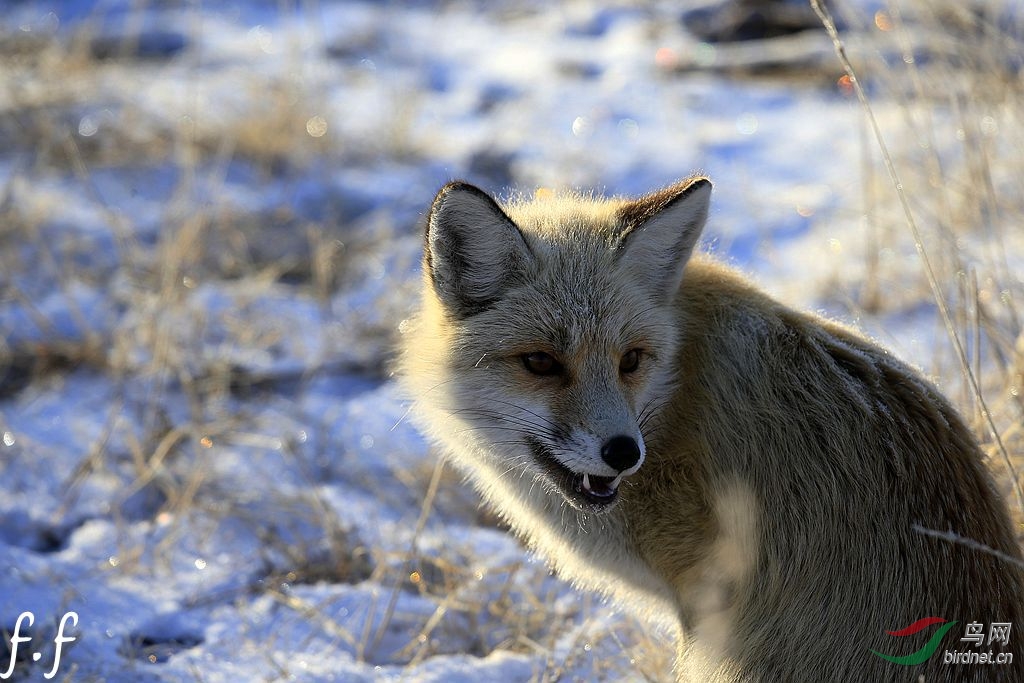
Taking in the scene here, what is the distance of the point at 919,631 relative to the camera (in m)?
1.97

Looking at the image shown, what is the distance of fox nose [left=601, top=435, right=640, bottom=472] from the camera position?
2064mm

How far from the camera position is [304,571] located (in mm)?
3184

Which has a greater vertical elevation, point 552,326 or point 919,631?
point 552,326

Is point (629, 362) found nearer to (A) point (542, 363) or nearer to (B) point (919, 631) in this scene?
(A) point (542, 363)

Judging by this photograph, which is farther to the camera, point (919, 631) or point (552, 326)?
point (552, 326)

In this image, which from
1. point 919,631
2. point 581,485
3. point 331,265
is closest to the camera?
point 919,631

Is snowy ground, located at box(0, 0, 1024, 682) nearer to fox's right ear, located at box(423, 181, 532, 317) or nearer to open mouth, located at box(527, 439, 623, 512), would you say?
open mouth, located at box(527, 439, 623, 512)

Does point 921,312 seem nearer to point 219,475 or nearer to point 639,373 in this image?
point 639,373

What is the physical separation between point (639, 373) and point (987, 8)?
4045 mm

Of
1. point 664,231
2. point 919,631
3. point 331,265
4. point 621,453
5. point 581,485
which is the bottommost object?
point 331,265

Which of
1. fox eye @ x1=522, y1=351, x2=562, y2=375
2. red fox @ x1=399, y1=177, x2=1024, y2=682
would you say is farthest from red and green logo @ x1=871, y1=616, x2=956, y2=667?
fox eye @ x1=522, y1=351, x2=562, y2=375

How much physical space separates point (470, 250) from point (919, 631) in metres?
1.37

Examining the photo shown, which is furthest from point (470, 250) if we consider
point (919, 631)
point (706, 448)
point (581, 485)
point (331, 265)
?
point (331, 265)

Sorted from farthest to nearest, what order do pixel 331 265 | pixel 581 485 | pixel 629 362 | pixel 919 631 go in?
pixel 331 265 → pixel 629 362 → pixel 581 485 → pixel 919 631
